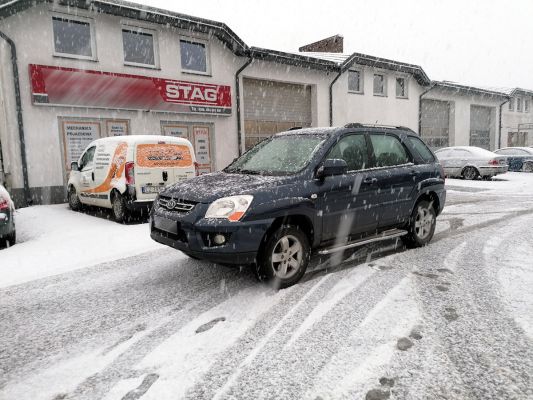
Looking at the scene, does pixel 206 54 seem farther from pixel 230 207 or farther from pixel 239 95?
pixel 230 207

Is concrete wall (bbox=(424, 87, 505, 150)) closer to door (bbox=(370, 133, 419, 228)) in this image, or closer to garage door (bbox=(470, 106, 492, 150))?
garage door (bbox=(470, 106, 492, 150))

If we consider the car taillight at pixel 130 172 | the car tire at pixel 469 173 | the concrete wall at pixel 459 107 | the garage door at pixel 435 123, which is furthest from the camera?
the concrete wall at pixel 459 107

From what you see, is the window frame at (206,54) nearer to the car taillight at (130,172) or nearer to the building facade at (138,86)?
the building facade at (138,86)

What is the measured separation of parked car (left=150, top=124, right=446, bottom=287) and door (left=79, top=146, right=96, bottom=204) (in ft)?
18.2

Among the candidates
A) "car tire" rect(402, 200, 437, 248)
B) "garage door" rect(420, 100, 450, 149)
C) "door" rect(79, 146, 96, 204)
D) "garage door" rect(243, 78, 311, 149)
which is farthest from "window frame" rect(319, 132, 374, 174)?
"garage door" rect(420, 100, 450, 149)

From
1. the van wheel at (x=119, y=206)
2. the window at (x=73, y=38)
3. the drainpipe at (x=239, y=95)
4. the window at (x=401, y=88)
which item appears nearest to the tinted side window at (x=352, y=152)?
the van wheel at (x=119, y=206)

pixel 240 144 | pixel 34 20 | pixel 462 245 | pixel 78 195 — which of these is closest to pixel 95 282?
pixel 462 245

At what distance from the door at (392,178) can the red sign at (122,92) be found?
32.5 ft

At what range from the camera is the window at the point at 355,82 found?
67.3ft

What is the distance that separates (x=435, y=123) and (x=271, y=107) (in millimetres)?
13969

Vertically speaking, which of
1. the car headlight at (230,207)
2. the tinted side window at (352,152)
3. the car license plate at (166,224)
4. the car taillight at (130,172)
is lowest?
the car license plate at (166,224)

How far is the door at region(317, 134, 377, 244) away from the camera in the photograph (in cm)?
446

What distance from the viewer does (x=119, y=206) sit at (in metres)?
8.37

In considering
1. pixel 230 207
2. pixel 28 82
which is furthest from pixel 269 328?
pixel 28 82
